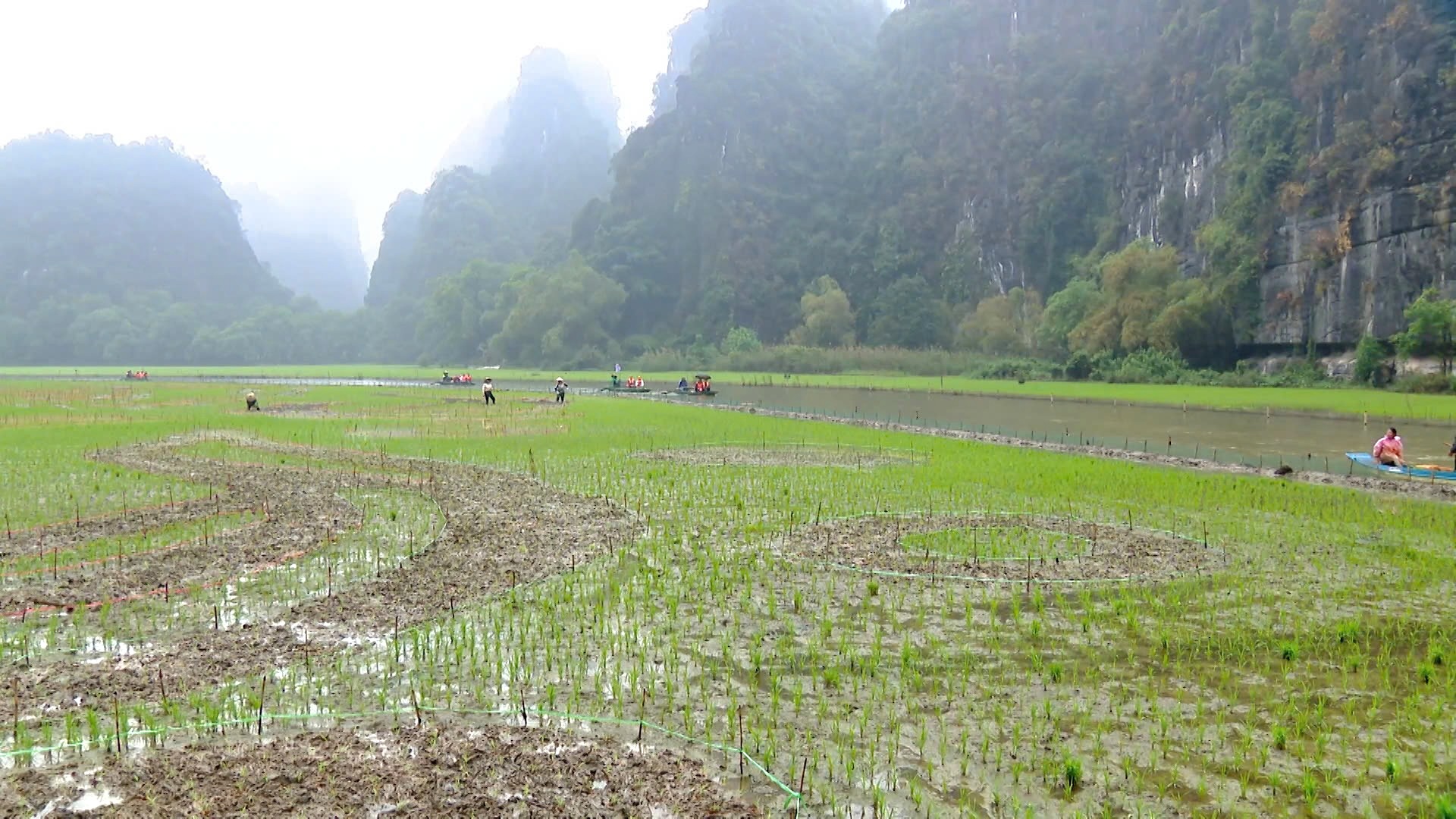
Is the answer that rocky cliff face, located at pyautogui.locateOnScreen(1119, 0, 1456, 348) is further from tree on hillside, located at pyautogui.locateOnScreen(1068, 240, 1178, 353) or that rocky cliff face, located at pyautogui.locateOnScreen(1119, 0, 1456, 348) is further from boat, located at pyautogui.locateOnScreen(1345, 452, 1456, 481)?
boat, located at pyautogui.locateOnScreen(1345, 452, 1456, 481)

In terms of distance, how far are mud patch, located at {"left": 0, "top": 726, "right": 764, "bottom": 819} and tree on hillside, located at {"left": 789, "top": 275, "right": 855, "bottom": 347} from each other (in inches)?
2701

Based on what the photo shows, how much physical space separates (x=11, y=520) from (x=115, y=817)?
8.61 meters

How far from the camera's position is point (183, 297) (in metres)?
119

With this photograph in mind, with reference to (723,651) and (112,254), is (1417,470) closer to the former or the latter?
(723,651)

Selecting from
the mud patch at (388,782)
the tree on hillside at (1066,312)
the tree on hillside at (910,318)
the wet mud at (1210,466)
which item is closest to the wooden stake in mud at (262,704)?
the mud patch at (388,782)

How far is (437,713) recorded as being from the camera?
513 cm

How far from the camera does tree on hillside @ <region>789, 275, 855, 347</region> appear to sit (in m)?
73.7

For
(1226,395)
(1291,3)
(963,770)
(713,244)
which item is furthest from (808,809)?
(713,244)

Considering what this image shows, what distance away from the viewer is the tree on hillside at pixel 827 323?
7369 cm

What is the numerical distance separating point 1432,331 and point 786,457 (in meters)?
29.3

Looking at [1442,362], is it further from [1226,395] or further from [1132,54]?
[1132,54]

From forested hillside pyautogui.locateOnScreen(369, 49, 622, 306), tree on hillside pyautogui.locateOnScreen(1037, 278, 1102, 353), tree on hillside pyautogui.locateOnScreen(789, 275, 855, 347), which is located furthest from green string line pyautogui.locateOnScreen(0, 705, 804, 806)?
forested hillside pyautogui.locateOnScreen(369, 49, 622, 306)

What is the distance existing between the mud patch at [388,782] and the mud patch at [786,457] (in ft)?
37.6

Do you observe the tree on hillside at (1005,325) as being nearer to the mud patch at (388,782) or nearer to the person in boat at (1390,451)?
the person in boat at (1390,451)
